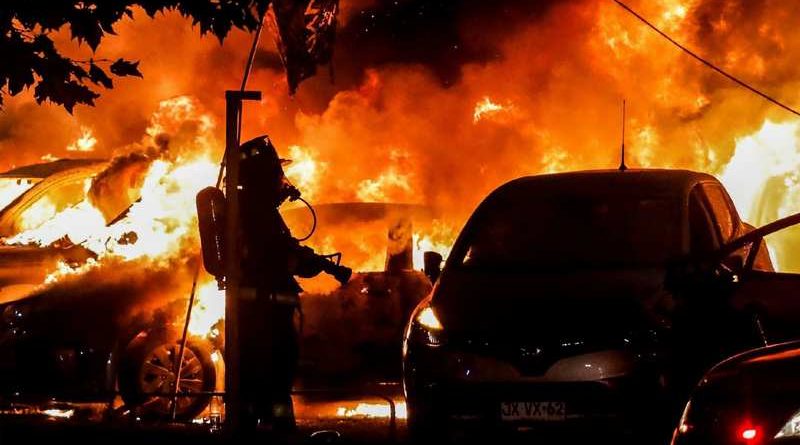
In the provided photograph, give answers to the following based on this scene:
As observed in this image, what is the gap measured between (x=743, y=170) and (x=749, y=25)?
2.33m

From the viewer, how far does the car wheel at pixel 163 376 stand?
35.5 ft

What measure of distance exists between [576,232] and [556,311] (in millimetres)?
1239

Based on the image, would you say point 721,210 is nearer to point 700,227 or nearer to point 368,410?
point 700,227


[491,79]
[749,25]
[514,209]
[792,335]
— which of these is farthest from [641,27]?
[792,335]

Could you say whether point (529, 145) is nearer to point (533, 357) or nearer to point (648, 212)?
point (648, 212)

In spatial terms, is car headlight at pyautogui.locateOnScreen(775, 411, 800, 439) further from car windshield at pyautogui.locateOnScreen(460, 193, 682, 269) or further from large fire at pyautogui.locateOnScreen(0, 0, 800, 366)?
large fire at pyautogui.locateOnScreen(0, 0, 800, 366)

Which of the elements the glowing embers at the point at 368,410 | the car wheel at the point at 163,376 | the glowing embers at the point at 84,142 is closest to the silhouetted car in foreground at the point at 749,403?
the glowing embers at the point at 368,410

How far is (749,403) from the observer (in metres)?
5.17

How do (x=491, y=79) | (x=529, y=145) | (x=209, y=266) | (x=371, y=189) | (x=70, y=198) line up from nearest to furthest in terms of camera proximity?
1. (x=209, y=266)
2. (x=70, y=198)
3. (x=371, y=189)
4. (x=529, y=145)
5. (x=491, y=79)

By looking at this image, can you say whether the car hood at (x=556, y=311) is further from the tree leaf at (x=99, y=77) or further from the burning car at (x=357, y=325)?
the burning car at (x=357, y=325)

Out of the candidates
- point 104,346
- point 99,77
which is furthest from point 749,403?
point 104,346

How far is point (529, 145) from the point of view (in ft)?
67.6

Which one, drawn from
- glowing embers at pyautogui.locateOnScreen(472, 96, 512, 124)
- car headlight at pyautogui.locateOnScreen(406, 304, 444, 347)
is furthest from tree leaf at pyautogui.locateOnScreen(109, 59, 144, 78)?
glowing embers at pyautogui.locateOnScreen(472, 96, 512, 124)

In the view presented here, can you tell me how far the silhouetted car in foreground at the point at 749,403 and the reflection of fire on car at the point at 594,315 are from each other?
6.01 feet
